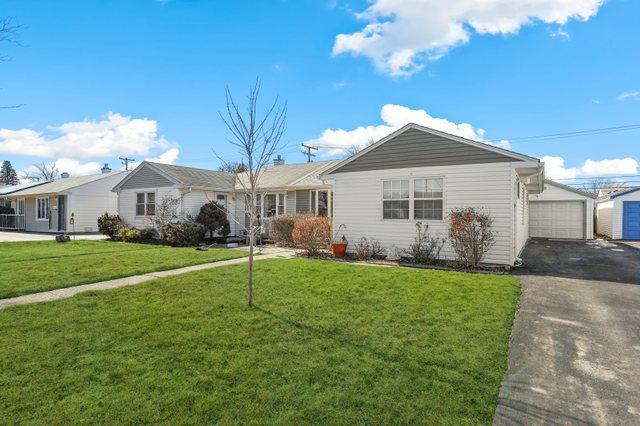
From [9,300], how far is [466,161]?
445 inches

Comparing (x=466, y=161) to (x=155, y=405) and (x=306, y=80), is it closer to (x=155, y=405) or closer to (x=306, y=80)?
(x=306, y=80)

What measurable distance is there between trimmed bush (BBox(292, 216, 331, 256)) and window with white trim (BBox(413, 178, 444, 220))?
343 cm

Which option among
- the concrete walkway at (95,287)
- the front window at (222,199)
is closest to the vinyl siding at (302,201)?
the front window at (222,199)

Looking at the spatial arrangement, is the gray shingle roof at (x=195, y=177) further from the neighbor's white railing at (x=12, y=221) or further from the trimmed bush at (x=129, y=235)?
the neighbor's white railing at (x=12, y=221)

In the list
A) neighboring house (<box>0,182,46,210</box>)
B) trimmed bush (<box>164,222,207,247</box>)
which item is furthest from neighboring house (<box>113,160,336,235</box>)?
neighboring house (<box>0,182,46,210</box>)

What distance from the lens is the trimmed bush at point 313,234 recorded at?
1305 cm

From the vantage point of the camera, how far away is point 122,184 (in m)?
21.8

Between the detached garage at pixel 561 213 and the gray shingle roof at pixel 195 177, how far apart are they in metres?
17.7

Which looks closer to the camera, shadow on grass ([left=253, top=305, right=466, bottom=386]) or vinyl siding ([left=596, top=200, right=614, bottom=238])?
shadow on grass ([left=253, top=305, right=466, bottom=386])

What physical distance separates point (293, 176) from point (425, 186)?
983cm

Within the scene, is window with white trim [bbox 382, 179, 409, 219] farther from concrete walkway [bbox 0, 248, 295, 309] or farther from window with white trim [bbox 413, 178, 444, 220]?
concrete walkway [bbox 0, 248, 295, 309]

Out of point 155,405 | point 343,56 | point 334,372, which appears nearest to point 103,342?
point 155,405

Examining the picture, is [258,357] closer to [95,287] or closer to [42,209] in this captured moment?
[95,287]

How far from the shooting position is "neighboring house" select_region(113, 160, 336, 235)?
18.1 m
